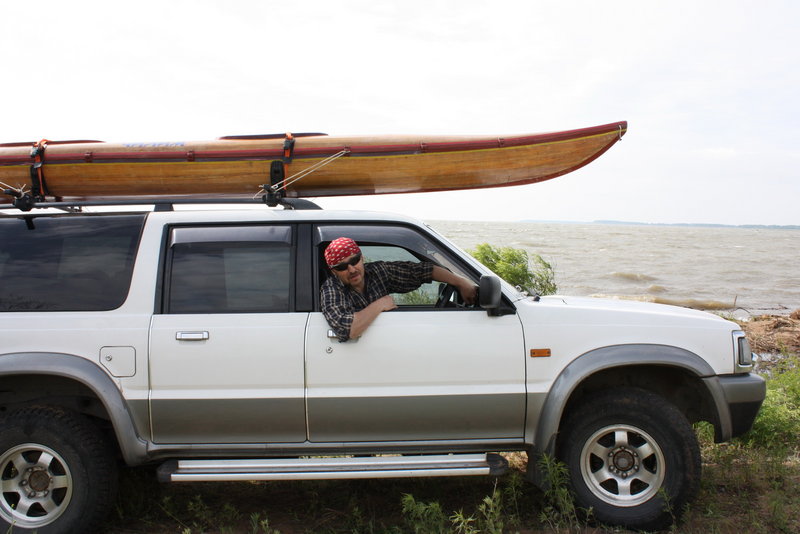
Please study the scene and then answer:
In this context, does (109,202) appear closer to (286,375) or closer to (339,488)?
(286,375)

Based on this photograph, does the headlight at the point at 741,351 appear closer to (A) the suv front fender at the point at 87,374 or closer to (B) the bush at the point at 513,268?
(A) the suv front fender at the point at 87,374

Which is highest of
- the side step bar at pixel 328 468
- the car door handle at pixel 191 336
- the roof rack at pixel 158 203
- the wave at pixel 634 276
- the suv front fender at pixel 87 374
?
the roof rack at pixel 158 203

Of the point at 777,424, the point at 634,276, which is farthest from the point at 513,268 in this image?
the point at 634,276

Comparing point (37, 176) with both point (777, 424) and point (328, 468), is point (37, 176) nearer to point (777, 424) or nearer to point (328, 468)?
point (328, 468)

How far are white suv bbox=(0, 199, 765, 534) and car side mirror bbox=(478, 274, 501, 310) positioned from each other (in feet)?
0.04

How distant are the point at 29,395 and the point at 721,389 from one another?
4209 mm

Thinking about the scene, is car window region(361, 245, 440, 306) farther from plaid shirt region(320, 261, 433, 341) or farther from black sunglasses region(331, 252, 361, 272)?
black sunglasses region(331, 252, 361, 272)

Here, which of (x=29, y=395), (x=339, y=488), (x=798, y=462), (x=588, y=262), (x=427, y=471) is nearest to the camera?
(x=427, y=471)

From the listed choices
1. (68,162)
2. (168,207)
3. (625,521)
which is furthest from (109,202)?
(625,521)

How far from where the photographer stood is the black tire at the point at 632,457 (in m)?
3.94

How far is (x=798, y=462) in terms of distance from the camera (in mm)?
5102

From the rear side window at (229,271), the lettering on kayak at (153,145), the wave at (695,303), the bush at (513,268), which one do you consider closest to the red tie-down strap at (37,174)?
the lettering on kayak at (153,145)

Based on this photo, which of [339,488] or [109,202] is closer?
[109,202]

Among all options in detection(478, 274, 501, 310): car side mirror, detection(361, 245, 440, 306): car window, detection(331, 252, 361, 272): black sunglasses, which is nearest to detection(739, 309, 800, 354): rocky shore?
detection(361, 245, 440, 306): car window
